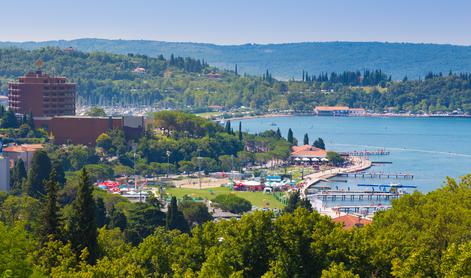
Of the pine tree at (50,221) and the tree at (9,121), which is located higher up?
the pine tree at (50,221)

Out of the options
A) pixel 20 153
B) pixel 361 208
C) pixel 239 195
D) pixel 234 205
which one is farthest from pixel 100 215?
pixel 361 208

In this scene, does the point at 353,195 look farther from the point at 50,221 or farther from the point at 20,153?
the point at 50,221

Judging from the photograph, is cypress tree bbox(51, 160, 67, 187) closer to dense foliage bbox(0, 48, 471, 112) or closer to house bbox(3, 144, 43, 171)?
house bbox(3, 144, 43, 171)

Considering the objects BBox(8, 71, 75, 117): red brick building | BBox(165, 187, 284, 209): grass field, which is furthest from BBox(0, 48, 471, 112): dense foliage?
BBox(165, 187, 284, 209): grass field

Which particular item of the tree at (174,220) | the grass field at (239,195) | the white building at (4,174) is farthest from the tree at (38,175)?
the grass field at (239,195)

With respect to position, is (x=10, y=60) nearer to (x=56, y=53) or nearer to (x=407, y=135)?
(x=56, y=53)

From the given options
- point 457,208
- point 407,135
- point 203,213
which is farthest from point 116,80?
point 457,208

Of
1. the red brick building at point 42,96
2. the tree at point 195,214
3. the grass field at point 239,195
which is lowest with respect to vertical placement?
the grass field at point 239,195

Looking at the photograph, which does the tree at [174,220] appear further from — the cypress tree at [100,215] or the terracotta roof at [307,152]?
the terracotta roof at [307,152]
